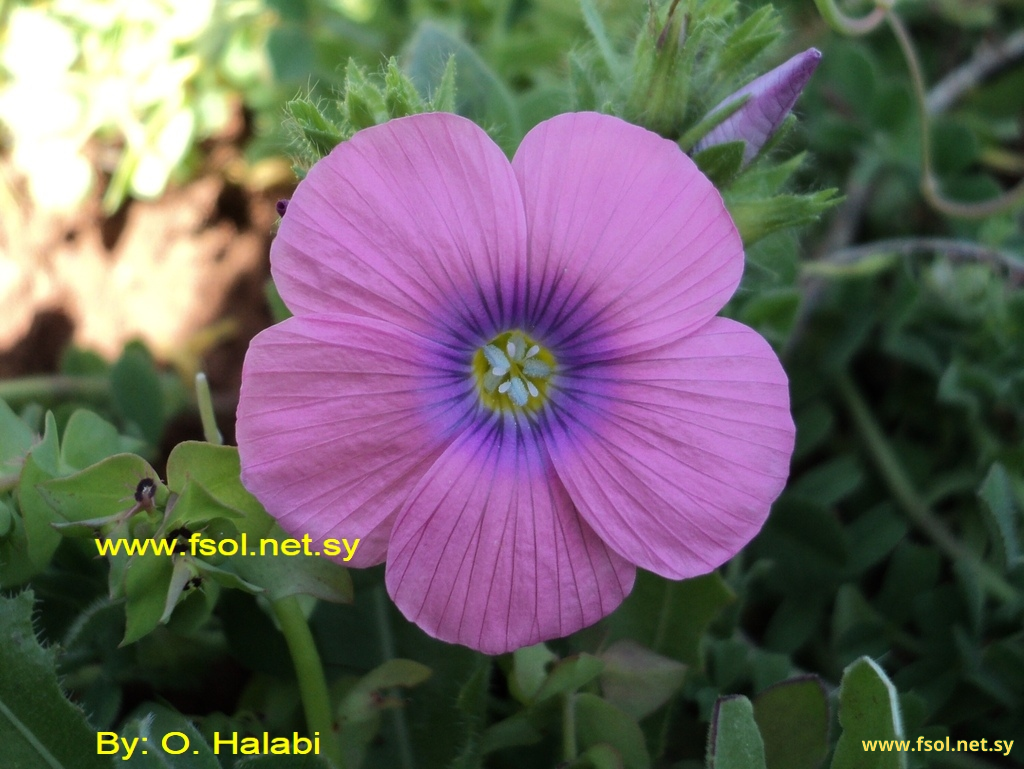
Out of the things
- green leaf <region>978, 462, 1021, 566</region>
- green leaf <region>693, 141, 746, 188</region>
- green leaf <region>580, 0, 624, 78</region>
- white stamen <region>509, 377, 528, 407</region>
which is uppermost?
green leaf <region>580, 0, 624, 78</region>

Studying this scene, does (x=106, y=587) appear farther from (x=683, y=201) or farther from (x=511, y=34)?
(x=511, y=34)

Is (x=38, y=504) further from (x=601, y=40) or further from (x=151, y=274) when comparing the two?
(x=151, y=274)

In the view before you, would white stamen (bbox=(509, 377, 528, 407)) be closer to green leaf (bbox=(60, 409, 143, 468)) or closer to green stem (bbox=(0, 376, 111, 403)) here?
green leaf (bbox=(60, 409, 143, 468))

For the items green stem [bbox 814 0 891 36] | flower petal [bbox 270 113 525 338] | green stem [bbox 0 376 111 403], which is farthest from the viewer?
green stem [bbox 0 376 111 403]

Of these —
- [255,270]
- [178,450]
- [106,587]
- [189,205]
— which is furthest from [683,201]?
[189,205]

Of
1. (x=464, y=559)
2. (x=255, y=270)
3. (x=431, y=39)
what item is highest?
(x=431, y=39)

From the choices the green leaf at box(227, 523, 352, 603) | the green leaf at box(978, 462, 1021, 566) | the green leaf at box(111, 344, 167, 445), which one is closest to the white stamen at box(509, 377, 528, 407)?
the green leaf at box(227, 523, 352, 603)

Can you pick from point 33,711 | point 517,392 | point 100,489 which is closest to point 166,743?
point 33,711
